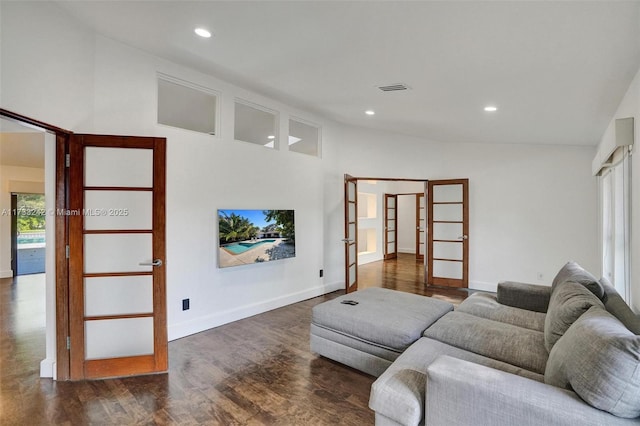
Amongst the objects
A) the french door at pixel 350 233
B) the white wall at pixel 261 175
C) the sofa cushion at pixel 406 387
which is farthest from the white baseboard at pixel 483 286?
the sofa cushion at pixel 406 387

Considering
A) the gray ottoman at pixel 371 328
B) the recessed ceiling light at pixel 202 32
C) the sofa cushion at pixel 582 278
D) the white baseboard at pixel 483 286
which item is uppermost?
the recessed ceiling light at pixel 202 32

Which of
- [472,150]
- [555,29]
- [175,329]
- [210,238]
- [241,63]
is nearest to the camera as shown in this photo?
[555,29]

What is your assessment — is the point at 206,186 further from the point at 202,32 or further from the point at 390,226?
the point at 390,226

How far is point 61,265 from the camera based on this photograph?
2682mm

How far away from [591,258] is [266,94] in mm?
5490

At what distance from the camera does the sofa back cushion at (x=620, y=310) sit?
71.2 inches

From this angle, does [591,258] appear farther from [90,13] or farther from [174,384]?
[90,13]

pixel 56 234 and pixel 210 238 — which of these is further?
pixel 210 238

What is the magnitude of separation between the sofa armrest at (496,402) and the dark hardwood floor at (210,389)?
82 centimetres

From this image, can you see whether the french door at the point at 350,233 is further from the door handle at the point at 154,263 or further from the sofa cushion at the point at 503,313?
the door handle at the point at 154,263

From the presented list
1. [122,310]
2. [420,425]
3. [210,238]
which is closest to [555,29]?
[420,425]

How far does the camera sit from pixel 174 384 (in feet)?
8.59

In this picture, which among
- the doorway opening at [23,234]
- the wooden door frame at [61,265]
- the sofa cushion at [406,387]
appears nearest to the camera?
the sofa cushion at [406,387]

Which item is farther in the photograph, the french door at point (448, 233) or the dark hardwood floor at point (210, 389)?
the french door at point (448, 233)
